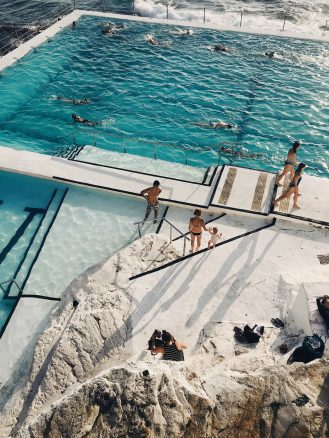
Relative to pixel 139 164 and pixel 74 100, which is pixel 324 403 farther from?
pixel 74 100

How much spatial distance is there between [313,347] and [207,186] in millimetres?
8116

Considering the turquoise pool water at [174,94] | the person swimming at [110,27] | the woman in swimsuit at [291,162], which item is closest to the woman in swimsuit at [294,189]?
the woman in swimsuit at [291,162]

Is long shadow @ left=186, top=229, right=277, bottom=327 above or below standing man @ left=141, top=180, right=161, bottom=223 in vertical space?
below

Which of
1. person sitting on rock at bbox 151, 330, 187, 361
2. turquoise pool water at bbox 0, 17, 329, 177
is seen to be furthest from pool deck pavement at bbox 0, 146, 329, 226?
person sitting on rock at bbox 151, 330, 187, 361

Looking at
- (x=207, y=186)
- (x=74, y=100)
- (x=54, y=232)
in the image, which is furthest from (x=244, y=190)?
(x=74, y=100)

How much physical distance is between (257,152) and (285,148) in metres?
1.45

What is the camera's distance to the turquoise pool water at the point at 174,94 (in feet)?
63.3

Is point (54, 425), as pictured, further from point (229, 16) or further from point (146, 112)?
point (229, 16)

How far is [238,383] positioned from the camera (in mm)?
6586

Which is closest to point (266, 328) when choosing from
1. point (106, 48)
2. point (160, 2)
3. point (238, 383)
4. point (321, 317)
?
point (321, 317)

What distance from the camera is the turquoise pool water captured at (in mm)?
19297

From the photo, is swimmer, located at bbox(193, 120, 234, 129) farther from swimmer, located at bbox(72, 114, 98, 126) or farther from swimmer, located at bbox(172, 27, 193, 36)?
swimmer, located at bbox(172, 27, 193, 36)

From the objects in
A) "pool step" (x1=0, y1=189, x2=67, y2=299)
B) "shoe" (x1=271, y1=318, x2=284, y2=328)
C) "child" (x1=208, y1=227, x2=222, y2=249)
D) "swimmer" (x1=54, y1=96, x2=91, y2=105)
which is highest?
"swimmer" (x1=54, y1=96, x2=91, y2=105)

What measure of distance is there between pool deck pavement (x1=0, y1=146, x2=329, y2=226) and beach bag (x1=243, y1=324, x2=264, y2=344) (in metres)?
4.97
